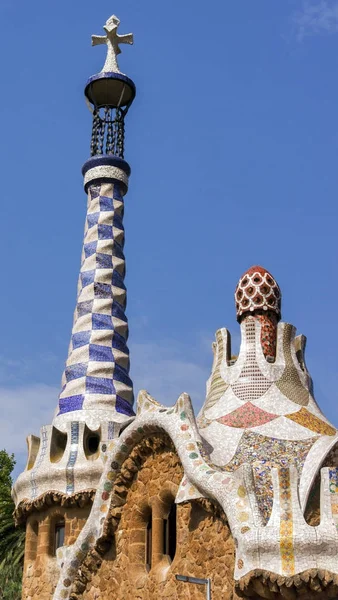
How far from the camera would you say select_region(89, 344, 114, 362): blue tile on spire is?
1403 centimetres

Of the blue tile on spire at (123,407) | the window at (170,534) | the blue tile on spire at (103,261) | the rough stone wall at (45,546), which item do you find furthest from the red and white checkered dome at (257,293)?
the rough stone wall at (45,546)

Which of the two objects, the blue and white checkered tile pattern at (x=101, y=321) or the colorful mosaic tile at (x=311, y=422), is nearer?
the colorful mosaic tile at (x=311, y=422)

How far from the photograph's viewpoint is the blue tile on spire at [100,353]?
1403 centimetres

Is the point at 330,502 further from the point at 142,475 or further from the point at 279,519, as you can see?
the point at 142,475

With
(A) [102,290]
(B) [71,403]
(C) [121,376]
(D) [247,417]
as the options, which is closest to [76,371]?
(B) [71,403]

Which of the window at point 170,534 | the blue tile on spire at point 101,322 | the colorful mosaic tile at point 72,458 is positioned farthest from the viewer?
the blue tile on spire at point 101,322

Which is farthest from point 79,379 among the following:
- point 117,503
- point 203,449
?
point 203,449

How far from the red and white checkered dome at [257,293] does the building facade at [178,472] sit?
0.06 ft

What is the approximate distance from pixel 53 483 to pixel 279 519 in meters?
5.04

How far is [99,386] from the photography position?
1373cm

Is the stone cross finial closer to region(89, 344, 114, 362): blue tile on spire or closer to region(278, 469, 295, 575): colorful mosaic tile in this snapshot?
region(89, 344, 114, 362): blue tile on spire

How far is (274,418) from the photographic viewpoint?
10750 millimetres

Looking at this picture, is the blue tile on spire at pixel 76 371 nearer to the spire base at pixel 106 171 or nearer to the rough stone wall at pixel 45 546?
the rough stone wall at pixel 45 546

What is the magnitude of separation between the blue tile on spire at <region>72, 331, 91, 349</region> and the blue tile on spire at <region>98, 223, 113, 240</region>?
1.70 m
